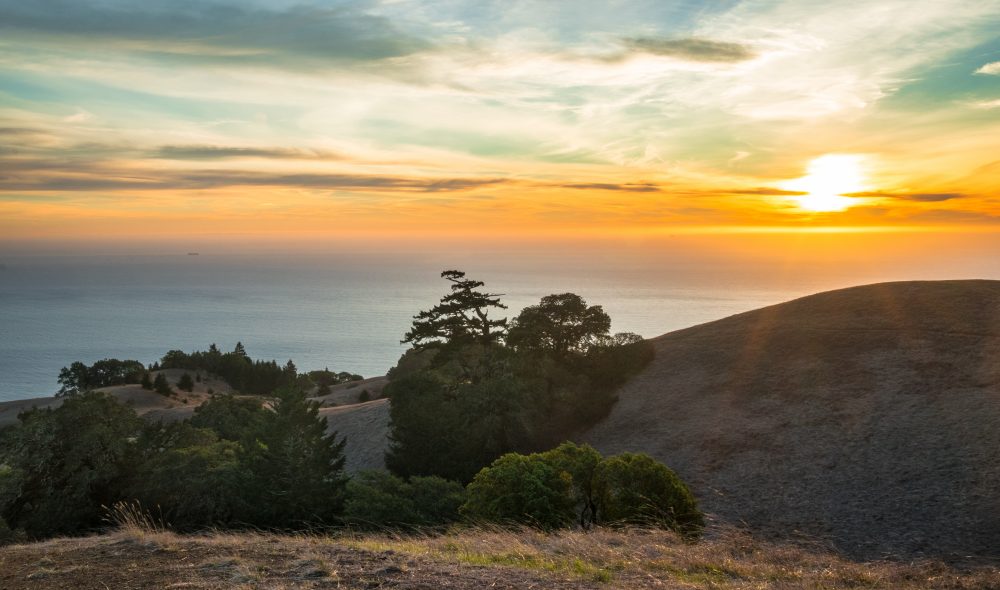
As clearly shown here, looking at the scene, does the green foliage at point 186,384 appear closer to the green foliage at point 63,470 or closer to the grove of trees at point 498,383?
the grove of trees at point 498,383

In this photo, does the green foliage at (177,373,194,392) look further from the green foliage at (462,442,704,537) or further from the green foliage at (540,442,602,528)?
the green foliage at (540,442,602,528)

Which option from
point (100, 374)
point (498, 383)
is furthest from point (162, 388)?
point (498, 383)

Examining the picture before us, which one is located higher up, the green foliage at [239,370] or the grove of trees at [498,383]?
the grove of trees at [498,383]

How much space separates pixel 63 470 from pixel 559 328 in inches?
1245

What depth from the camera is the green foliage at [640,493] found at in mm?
19000

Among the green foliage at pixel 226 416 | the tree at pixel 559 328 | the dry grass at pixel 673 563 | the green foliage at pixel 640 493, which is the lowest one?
the green foliage at pixel 226 416

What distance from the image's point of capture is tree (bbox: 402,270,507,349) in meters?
48.2

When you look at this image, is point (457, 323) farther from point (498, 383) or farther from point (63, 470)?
point (63, 470)

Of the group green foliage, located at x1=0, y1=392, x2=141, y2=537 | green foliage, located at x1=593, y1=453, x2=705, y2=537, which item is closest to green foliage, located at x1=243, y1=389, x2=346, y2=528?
green foliage, located at x1=0, y1=392, x2=141, y2=537

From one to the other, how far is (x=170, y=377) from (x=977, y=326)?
10072 centimetres

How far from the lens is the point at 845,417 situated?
36531 mm

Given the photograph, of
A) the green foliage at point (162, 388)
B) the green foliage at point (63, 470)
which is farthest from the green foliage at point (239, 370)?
the green foliage at point (63, 470)

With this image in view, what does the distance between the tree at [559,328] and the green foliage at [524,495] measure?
88.3 feet

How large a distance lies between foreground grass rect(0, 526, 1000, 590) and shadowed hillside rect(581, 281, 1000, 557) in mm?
15221
